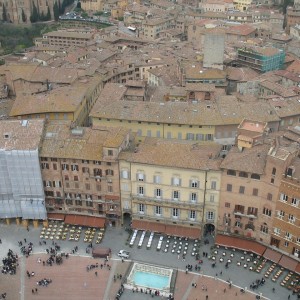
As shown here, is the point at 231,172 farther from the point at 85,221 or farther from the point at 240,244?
the point at 85,221

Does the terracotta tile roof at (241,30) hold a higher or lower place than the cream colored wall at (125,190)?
higher

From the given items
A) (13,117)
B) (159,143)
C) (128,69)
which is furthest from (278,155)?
(128,69)

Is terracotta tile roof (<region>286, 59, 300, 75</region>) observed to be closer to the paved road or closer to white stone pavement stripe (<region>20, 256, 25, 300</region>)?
the paved road

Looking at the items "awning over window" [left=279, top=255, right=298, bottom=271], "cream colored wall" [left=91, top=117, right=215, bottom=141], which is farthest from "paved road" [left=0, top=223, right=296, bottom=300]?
"cream colored wall" [left=91, top=117, right=215, bottom=141]

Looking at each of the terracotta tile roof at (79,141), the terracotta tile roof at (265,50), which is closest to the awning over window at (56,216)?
the terracotta tile roof at (79,141)

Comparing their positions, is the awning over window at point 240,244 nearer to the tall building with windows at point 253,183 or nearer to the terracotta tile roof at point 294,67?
the tall building with windows at point 253,183

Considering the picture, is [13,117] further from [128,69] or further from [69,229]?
[128,69]
